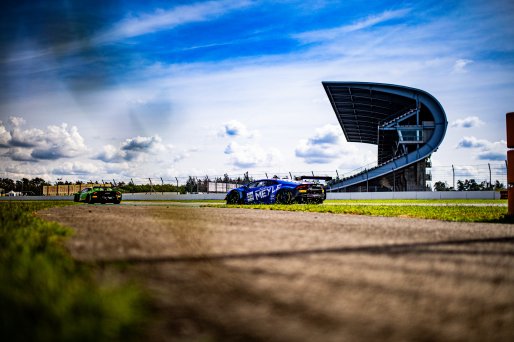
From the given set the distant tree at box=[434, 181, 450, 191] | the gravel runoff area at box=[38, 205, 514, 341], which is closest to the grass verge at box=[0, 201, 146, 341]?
the gravel runoff area at box=[38, 205, 514, 341]

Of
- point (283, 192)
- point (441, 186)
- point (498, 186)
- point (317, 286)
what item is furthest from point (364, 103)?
point (317, 286)

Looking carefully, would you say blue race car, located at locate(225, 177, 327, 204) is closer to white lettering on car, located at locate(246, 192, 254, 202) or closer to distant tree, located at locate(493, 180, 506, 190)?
white lettering on car, located at locate(246, 192, 254, 202)

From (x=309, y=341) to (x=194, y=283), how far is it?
1.10 metres

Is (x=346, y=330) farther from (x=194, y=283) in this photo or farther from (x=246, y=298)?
(x=194, y=283)

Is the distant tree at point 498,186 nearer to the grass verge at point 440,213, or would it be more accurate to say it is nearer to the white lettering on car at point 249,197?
the grass verge at point 440,213

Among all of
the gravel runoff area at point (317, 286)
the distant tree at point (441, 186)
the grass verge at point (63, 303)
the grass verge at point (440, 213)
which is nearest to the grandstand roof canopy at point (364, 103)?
the distant tree at point (441, 186)

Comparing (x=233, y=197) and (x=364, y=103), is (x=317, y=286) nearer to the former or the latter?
(x=233, y=197)

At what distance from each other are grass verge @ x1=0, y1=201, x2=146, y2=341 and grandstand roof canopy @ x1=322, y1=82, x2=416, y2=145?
41.1 m

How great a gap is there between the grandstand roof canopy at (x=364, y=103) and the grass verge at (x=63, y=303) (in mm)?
41116

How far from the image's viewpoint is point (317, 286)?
2.63 meters

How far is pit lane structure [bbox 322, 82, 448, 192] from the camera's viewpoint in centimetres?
4171

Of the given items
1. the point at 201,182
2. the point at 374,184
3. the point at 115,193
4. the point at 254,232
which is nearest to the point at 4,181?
the point at 201,182

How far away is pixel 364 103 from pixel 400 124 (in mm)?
4878

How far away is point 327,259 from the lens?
3545mm
